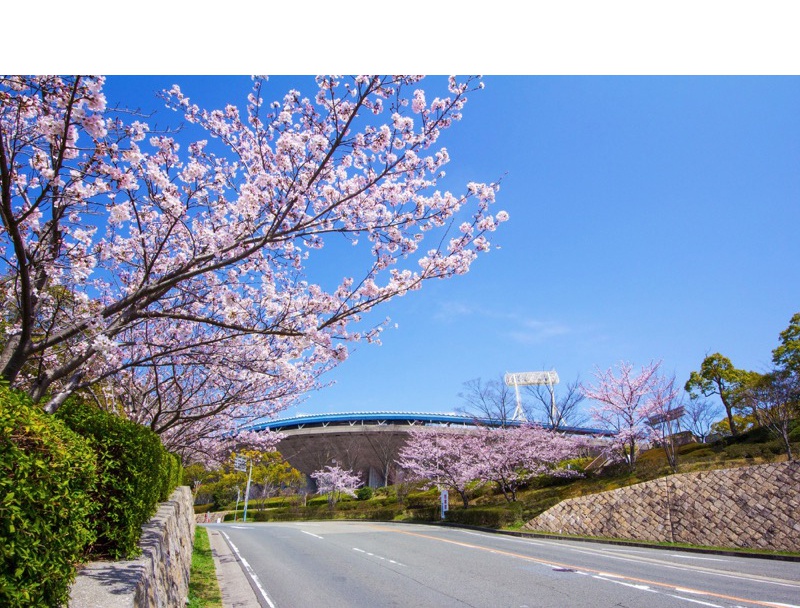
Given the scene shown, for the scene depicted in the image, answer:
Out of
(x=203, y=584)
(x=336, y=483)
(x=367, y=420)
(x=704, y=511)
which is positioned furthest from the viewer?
(x=367, y=420)

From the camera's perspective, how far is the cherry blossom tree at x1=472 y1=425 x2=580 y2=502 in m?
29.1

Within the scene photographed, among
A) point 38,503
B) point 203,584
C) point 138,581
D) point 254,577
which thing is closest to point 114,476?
point 138,581

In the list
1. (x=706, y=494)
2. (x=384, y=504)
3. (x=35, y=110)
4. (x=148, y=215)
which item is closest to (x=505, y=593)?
(x=148, y=215)

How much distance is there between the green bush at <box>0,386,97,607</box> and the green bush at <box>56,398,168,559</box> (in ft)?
4.81

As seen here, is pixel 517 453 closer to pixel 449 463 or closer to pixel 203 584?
pixel 449 463

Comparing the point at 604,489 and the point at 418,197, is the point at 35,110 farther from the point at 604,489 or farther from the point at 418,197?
the point at 604,489

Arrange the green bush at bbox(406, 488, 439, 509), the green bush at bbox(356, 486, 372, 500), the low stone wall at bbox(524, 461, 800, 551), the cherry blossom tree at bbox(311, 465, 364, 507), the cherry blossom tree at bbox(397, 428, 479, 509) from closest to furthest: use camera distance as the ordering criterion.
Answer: the low stone wall at bbox(524, 461, 800, 551) → the cherry blossom tree at bbox(397, 428, 479, 509) → the green bush at bbox(406, 488, 439, 509) → the cherry blossom tree at bbox(311, 465, 364, 507) → the green bush at bbox(356, 486, 372, 500)

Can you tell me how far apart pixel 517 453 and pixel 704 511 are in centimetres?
1215

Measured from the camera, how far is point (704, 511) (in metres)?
17.7

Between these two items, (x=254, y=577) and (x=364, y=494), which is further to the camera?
(x=364, y=494)

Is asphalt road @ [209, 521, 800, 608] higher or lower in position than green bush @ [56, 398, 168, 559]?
lower

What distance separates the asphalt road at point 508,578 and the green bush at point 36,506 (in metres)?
5.75

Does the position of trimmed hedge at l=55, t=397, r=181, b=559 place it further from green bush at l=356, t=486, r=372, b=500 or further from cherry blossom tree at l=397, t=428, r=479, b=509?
green bush at l=356, t=486, r=372, b=500

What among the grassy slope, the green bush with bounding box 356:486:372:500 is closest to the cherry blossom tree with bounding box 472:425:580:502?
the green bush with bounding box 356:486:372:500
